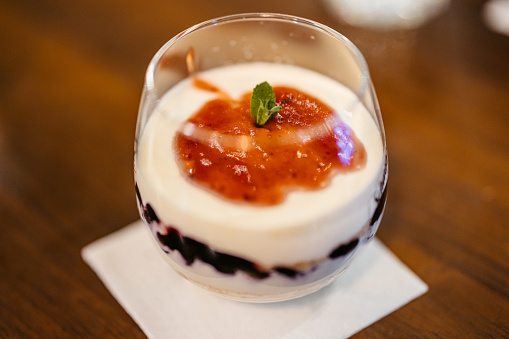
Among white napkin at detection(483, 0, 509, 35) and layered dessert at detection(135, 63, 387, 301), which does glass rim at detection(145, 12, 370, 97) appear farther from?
white napkin at detection(483, 0, 509, 35)

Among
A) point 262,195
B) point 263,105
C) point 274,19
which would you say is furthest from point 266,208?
point 274,19

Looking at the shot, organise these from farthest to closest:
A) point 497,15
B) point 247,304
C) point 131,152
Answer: point 497,15 < point 131,152 < point 247,304

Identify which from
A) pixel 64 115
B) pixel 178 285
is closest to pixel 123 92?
pixel 64 115

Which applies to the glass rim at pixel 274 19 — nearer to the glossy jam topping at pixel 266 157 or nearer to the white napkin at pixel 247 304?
the glossy jam topping at pixel 266 157

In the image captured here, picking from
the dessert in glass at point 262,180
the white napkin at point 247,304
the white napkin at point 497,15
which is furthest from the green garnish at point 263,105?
the white napkin at point 497,15

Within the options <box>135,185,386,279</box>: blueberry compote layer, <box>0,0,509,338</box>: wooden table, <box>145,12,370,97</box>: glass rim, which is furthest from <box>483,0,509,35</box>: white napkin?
<box>135,185,386,279</box>: blueberry compote layer

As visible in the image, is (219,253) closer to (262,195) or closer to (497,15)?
(262,195)
